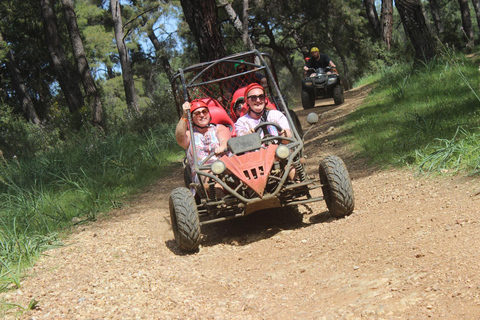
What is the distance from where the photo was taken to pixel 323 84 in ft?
43.7

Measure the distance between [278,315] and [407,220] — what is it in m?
1.66

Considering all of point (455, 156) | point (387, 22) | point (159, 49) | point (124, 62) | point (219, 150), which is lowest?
point (455, 156)

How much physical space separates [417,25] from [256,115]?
247 inches

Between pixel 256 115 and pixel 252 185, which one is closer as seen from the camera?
pixel 252 185

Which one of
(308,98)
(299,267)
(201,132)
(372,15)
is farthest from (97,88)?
(299,267)

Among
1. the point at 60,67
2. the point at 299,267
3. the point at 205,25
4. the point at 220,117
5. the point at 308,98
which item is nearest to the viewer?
the point at 299,267

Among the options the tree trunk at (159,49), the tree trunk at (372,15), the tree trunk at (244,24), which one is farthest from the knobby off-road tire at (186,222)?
the tree trunk at (159,49)

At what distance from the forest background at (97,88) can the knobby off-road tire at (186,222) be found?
1449 mm

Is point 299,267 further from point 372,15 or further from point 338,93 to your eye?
point 372,15

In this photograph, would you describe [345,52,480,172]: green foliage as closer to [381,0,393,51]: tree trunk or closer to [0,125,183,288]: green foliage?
[0,125,183,288]: green foliage

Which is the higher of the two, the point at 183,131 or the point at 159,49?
the point at 159,49

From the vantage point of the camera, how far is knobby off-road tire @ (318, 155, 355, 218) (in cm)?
492

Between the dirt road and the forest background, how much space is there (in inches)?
29.4

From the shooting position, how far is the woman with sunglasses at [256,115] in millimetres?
5777
